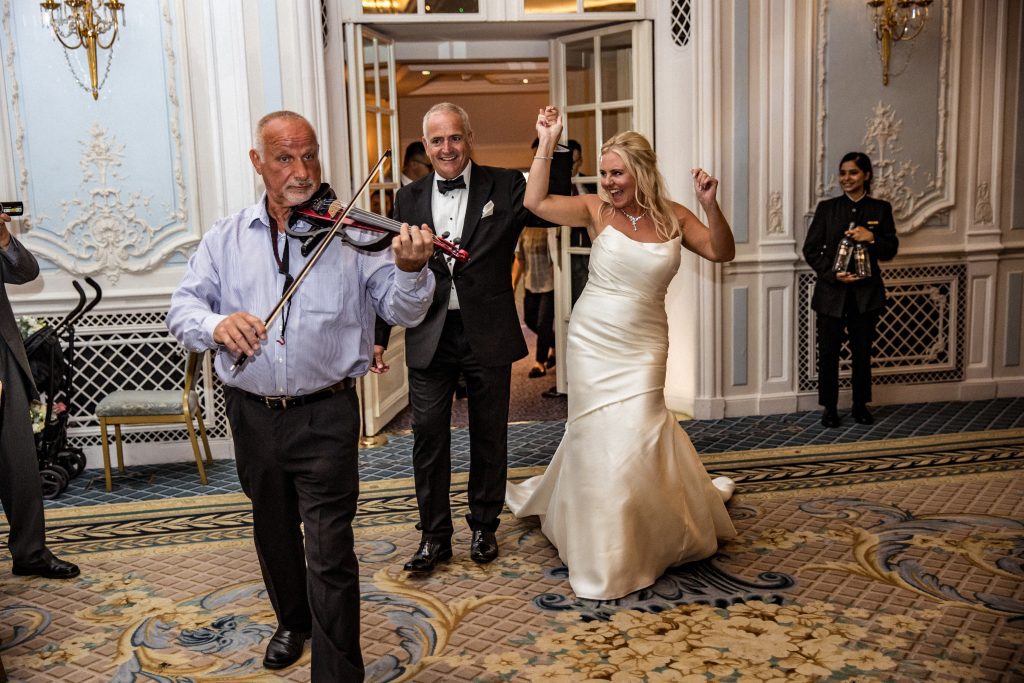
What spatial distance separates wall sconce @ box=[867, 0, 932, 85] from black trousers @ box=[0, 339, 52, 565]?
5.10m

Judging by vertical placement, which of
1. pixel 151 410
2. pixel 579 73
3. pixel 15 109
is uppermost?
pixel 579 73

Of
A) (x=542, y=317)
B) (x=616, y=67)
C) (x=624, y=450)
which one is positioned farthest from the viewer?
(x=542, y=317)

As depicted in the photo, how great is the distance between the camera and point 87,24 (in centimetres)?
519

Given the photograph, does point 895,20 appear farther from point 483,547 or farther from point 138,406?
point 138,406

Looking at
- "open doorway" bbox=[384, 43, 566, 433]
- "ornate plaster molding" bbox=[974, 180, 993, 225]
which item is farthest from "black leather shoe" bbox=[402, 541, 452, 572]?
"open doorway" bbox=[384, 43, 566, 433]

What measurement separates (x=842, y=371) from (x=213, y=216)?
13.0ft

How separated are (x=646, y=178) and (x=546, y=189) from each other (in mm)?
378

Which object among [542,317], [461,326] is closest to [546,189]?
[461,326]

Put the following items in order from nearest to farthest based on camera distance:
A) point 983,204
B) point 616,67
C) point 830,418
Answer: point 830,418 → point 616,67 → point 983,204

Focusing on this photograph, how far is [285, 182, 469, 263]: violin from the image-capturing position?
8.37ft

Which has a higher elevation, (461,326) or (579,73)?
(579,73)

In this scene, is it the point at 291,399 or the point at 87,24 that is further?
the point at 87,24

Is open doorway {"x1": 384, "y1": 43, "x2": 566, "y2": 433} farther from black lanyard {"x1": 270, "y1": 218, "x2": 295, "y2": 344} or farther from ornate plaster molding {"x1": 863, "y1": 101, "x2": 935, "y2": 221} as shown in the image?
black lanyard {"x1": 270, "y1": 218, "x2": 295, "y2": 344}

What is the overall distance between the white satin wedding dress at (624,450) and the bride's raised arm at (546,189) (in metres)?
0.15
